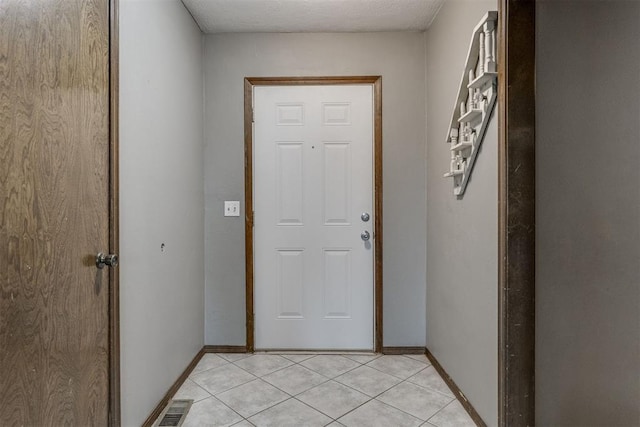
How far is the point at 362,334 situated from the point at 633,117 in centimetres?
210

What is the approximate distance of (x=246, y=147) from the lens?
2682 mm

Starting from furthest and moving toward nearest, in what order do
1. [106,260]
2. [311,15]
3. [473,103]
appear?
[311,15] < [473,103] < [106,260]

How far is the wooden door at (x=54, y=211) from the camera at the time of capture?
0.95 meters

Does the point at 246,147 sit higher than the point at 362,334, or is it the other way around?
the point at 246,147

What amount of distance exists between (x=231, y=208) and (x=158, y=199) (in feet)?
2.64

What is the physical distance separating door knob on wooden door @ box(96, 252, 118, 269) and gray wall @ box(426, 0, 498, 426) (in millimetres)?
1607

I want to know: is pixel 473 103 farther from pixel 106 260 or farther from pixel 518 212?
pixel 106 260

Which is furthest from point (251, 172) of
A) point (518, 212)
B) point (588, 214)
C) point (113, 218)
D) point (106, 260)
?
point (588, 214)

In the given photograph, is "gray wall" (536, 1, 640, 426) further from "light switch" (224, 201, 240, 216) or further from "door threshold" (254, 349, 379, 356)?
"light switch" (224, 201, 240, 216)

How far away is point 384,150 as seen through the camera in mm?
2672

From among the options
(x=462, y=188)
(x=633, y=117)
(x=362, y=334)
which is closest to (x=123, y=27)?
(x=462, y=188)

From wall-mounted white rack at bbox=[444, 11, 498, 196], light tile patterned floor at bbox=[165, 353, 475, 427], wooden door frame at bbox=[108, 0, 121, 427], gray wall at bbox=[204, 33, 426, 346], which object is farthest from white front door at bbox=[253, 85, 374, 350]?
wooden door frame at bbox=[108, 0, 121, 427]

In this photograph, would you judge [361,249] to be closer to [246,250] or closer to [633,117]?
[246,250]

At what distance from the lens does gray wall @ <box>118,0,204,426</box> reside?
1.60 metres
